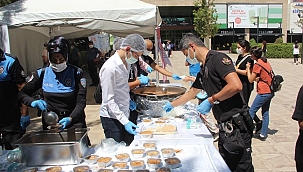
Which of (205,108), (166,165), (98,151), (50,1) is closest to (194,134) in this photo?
(205,108)

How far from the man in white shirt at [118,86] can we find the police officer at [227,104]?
1.60 feet

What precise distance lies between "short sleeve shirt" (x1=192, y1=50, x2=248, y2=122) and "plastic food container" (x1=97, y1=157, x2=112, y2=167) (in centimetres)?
99

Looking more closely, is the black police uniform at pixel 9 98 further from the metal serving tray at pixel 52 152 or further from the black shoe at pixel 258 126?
the black shoe at pixel 258 126

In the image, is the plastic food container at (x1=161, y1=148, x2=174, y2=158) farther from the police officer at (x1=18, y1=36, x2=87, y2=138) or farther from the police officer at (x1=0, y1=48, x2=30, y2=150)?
the police officer at (x1=0, y1=48, x2=30, y2=150)

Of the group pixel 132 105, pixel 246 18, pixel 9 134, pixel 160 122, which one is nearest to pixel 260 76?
pixel 160 122

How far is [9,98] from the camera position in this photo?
110 inches

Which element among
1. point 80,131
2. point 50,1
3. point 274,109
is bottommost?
point 274,109

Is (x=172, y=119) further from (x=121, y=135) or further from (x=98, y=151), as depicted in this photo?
(x=98, y=151)

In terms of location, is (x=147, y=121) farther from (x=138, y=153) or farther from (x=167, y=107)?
(x=138, y=153)

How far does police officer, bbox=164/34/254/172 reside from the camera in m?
2.18

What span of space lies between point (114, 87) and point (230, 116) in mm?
993

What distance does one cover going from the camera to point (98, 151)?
2141 millimetres

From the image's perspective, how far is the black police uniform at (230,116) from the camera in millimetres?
2240

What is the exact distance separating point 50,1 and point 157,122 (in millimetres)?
4353
